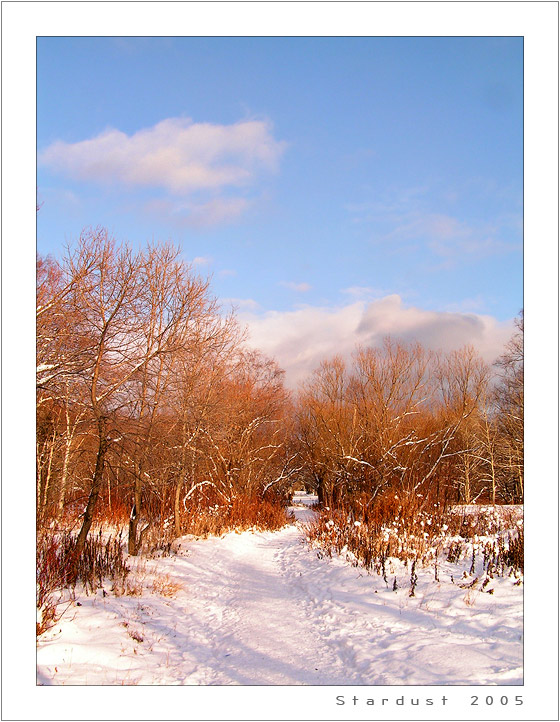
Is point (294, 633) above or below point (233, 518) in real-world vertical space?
above

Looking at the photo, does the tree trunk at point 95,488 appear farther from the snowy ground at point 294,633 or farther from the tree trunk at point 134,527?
the tree trunk at point 134,527

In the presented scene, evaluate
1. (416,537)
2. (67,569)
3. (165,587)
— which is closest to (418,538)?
(416,537)

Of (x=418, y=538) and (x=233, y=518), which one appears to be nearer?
(x=418, y=538)

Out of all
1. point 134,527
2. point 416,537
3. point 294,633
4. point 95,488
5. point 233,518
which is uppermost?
point 95,488

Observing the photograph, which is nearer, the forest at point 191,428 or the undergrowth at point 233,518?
the forest at point 191,428

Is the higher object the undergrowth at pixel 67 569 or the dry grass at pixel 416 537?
the undergrowth at pixel 67 569

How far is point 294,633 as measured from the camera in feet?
18.5

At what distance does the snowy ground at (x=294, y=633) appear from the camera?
13.7ft

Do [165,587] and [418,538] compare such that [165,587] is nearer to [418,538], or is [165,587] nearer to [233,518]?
[418,538]

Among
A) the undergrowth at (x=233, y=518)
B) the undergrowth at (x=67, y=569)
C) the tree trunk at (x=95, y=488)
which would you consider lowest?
the undergrowth at (x=233, y=518)

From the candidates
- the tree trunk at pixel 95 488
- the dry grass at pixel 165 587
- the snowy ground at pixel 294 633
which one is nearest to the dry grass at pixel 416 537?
the snowy ground at pixel 294 633

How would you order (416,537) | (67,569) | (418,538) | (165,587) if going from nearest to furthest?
(67,569) < (165,587) < (418,538) < (416,537)

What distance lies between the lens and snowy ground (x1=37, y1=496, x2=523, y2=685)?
164 inches

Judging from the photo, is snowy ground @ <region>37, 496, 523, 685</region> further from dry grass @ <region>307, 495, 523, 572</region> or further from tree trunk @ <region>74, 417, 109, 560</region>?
tree trunk @ <region>74, 417, 109, 560</region>
